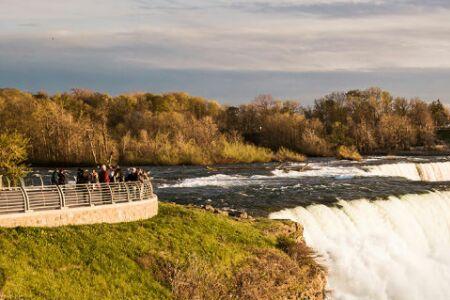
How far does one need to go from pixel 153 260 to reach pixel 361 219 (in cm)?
1838

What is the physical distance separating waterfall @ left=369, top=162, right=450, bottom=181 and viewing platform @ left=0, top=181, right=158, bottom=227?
41.6 metres

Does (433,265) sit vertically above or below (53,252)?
below

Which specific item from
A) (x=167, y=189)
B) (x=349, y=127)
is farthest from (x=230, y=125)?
(x=167, y=189)

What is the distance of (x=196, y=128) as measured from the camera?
297ft

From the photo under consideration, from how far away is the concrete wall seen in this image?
2177 centimetres

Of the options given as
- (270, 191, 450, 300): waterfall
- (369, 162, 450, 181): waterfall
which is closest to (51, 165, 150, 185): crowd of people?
(270, 191, 450, 300): waterfall

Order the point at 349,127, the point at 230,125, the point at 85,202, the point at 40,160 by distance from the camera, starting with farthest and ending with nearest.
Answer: the point at 230,125
the point at 349,127
the point at 40,160
the point at 85,202

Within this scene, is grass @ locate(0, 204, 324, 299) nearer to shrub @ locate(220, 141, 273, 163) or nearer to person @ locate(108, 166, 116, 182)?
person @ locate(108, 166, 116, 182)

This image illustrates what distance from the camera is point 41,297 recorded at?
18.4 metres

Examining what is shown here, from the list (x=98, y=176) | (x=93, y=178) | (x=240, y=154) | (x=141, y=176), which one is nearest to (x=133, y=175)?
(x=141, y=176)

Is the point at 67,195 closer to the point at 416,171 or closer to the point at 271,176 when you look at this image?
the point at 271,176

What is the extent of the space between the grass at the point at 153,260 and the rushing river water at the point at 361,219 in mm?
4452

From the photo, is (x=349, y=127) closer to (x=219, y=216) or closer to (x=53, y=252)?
(x=219, y=216)

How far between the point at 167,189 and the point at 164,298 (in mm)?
27382
